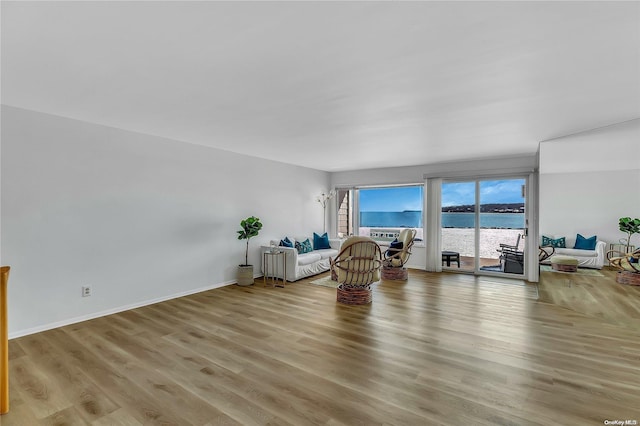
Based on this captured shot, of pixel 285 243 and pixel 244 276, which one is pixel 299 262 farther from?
pixel 244 276

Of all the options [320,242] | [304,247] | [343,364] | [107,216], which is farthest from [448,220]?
[107,216]

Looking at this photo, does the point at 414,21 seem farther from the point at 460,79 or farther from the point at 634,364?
the point at 634,364

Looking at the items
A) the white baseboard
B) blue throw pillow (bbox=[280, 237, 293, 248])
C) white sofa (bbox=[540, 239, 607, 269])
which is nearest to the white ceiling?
white sofa (bbox=[540, 239, 607, 269])

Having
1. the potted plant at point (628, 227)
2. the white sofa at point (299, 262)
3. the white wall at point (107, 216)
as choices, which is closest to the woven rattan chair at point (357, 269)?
the white sofa at point (299, 262)

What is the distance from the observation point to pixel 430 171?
6.93 meters

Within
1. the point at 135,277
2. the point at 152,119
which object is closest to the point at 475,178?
the point at 152,119

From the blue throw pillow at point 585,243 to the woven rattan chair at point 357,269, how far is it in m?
2.79

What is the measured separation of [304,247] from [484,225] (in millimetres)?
3923

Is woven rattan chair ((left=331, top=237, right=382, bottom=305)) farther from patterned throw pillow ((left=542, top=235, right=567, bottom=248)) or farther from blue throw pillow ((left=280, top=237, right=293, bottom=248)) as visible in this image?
patterned throw pillow ((left=542, top=235, right=567, bottom=248))

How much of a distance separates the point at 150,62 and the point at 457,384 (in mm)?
3412

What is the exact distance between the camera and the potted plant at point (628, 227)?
339cm

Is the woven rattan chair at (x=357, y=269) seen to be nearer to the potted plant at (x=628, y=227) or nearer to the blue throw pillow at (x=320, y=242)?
the blue throw pillow at (x=320, y=242)

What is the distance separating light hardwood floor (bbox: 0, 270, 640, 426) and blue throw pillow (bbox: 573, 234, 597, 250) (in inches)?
18.2

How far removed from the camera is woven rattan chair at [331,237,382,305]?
4.37 m
